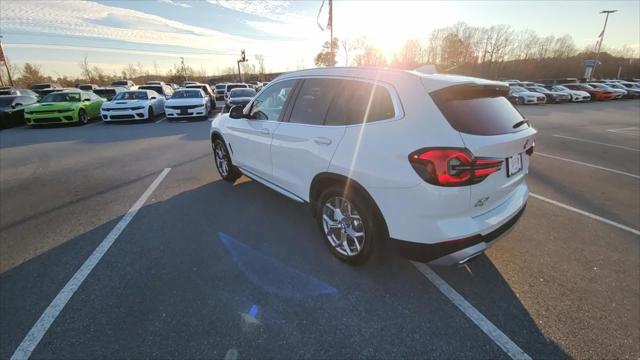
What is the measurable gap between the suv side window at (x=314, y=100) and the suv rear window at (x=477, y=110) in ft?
3.62

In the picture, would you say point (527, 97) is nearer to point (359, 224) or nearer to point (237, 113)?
point (237, 113)

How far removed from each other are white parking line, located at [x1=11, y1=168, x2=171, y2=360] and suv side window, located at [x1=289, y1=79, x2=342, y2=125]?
257cm

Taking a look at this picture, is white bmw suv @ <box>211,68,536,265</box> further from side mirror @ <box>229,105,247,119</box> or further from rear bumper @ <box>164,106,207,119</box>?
rear bumper @ <box>164,106,207,119</box>

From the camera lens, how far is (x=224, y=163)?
5.37 meters

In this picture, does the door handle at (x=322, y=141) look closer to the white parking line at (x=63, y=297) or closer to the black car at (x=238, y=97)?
the white parking line at (x=63, y=297)

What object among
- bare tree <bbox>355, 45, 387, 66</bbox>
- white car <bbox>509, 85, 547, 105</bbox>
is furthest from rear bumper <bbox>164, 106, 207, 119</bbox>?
bare tree <bbox>355, 45, 387, 66</bbox>

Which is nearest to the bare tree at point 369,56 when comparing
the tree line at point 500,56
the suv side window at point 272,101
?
the tree line at point 500,56

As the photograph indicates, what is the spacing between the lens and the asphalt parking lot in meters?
2.14

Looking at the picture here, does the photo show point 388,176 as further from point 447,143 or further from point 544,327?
point 544,327

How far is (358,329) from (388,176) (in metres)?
1.19

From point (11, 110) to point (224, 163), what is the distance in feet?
47.2

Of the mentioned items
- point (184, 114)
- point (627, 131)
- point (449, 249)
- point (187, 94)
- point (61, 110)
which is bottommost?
point (627, 131)

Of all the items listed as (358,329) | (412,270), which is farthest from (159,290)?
(412,270)

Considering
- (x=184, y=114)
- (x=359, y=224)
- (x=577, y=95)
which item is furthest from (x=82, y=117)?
(x=577, y=95)
